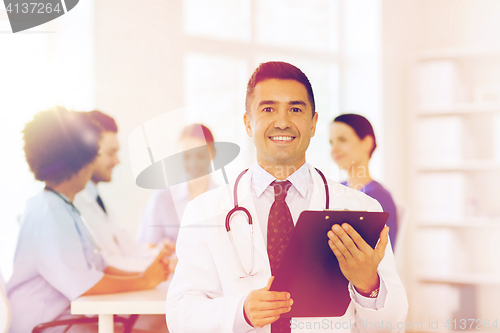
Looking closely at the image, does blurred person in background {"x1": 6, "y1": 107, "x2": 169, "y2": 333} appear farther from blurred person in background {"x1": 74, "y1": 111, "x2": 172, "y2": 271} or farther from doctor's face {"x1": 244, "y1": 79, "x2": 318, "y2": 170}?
doctor's face {"x1": 244, "y1": 79, "x2": 318, "y2": 170}

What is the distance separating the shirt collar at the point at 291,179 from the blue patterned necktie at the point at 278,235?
6 centimetres

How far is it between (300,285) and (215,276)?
0.65 feet

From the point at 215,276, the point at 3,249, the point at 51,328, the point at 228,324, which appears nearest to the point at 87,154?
the point at 3,249

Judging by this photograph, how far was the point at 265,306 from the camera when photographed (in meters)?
0.82

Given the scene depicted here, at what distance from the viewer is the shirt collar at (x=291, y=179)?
1.04m

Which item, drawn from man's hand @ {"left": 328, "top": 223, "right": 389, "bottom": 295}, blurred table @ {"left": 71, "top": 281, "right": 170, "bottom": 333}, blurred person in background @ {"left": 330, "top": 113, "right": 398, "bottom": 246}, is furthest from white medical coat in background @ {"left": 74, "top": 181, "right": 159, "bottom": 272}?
blurred person in background @ {"left": 330, "top": 113, "right": 398, "bottom": 246}

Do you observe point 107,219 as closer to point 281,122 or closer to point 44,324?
point 44,324

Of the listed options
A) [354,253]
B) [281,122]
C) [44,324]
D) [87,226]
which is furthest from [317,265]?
[87,226]

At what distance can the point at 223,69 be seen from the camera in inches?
96.3

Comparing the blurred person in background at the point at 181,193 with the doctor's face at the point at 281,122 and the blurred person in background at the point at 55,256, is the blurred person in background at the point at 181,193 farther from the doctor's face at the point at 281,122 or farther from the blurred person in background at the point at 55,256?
the doctor's face at the point at 281,122

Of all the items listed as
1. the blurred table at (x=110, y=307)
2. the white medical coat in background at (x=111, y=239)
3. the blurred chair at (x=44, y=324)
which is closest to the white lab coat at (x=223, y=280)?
the blurred table at (x=110, y=307)

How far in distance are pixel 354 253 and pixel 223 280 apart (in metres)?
0.31

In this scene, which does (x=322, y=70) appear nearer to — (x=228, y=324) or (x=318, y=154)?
(x=318, y=154)

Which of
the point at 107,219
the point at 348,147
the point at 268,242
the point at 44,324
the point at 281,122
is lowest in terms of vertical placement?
the point at 44,324
